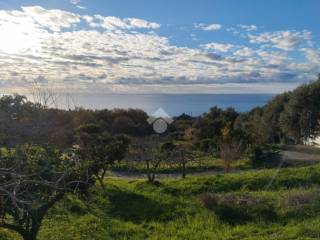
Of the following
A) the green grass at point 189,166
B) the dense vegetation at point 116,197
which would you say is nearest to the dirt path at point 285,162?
the green grass at point 189,166

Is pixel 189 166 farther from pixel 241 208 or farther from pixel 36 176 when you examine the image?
pixel 36 176

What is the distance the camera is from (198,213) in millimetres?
11688

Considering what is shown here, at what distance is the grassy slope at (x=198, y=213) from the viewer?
10.1 metres

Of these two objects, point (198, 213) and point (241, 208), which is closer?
point (241, 208)

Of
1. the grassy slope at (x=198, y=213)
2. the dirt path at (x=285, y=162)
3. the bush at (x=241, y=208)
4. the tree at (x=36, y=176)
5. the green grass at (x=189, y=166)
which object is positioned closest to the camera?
the tree at (x=36, y=176)

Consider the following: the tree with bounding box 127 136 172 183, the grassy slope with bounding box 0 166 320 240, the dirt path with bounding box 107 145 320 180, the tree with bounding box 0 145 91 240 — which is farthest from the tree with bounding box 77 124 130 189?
the tree with bounding box 0 145 91 240

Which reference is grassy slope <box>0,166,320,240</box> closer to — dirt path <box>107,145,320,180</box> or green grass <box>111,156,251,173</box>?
dirt path <box>107,145,320,180</box>

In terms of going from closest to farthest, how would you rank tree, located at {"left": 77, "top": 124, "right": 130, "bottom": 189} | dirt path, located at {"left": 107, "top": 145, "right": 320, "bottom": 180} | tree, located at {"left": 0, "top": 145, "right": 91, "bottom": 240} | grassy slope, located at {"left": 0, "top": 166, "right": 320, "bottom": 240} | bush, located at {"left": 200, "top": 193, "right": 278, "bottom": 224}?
tree, located at {"left": 0, "top": 145, "right": 91, "bottom": 240}
grassy slope, located at {"left": 0, "top": 166, "right": 320, "bottom": 240}
bush, located at {"left": 200, "top": 193, "right": 278, "bottom": 224}
tree, located at {"left": 77, "top": 124, "right": 130, "bottom": 189}
dirt path, located at {"left": 107, "top": 145, "right": 320, "bottom": 180}

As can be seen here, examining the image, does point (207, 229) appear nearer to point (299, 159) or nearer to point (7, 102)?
point (7, 102)

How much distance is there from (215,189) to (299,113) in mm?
20430

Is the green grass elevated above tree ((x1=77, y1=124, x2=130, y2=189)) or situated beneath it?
situated beneath

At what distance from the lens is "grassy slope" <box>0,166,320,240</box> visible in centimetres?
1011

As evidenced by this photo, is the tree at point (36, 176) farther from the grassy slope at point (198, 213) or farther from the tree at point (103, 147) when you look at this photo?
the tree at point (103, 147)

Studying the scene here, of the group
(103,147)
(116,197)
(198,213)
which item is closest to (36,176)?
(198,213)
